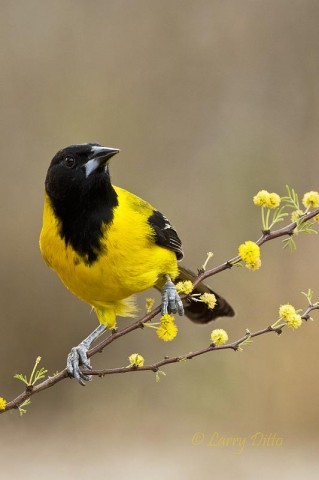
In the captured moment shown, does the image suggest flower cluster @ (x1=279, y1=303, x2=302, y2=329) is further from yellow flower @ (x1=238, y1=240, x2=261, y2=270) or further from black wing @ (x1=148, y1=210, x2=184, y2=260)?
black wing @ (x1=148, y1=210, x2=184, y2=260)

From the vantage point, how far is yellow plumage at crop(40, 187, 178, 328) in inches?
146

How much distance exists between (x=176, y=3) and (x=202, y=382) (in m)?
4.07

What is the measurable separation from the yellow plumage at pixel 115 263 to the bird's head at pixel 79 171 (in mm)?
166

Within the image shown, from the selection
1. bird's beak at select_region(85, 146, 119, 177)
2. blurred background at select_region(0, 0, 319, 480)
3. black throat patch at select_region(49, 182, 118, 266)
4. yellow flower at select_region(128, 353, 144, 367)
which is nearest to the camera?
yellow flower at select_region(128, 353, 144, 367)

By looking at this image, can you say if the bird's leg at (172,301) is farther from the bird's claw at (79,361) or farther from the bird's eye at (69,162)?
the bird's eye at (69,162)

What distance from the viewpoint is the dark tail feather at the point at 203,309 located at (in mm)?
4301

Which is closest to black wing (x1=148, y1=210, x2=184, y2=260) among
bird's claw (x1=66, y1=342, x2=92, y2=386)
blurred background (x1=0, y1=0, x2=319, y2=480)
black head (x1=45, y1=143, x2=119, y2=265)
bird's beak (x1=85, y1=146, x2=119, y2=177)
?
black head (x1=45, y1=143, x2=119, y2=265)

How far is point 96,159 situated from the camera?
12.0 ft

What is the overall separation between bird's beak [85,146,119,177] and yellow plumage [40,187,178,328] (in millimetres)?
295

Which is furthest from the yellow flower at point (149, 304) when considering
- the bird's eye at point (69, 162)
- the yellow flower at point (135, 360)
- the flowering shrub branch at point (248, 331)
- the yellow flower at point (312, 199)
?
the bird's eye at point (69, 162)

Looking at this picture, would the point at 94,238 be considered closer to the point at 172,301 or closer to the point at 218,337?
the point at 172,301

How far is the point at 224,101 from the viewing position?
8.34m

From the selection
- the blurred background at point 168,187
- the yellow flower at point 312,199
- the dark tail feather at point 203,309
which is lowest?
the yellow flower at point 312,199

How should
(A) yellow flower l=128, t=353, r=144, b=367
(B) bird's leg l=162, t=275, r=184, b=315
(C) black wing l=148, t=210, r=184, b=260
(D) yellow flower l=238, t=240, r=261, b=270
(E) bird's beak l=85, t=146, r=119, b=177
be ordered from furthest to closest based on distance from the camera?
(C) black wing l=148, t=210, r=184, b=260, (E) bird's beak l=85, t=146, r=119, b=177, (B) bird's leg l=162, t=275, r=184, b=315, (D) yellow flower l=238, t=240, r=261, b=270, (A) yellow flower l=128, t=353, r=144, b=367
